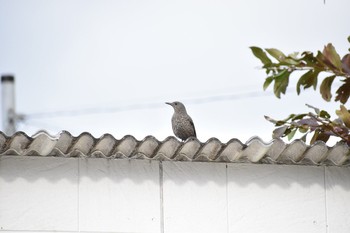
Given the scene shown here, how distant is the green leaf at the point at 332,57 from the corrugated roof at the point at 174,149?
174 cm

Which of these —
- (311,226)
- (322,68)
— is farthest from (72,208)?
(322,68)

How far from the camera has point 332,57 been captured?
4.58 meters

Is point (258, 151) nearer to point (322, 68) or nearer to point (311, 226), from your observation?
point (311, 226)

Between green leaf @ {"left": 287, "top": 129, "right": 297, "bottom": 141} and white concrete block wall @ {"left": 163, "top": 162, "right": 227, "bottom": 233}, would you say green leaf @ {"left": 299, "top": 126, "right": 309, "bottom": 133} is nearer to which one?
green leaf @ {"left": 287, "top": 129, "right": 297, "bottom": 141}

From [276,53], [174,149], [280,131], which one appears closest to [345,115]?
[276,53]

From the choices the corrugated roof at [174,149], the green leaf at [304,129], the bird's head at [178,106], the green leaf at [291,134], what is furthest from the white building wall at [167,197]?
the bird's head at [178,106]

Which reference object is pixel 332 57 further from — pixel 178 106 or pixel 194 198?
pixel 178 106

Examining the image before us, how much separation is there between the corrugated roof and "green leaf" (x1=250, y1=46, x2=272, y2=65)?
1.52 meters

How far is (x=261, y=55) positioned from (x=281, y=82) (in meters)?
0.19

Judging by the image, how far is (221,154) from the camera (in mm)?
6352

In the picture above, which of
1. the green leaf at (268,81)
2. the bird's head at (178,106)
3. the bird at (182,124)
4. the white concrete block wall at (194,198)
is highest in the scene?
the bird's head at (178,106)

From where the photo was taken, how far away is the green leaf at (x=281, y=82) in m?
4.69

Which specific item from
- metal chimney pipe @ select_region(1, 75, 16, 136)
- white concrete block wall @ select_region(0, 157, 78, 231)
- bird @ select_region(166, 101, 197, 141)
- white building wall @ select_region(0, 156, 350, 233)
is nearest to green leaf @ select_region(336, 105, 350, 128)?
white building wall @ select_region(0, 156, 350, 233)

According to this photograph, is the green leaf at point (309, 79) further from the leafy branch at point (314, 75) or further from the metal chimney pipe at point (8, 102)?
the metal chimney pipe at point (8, 102)
